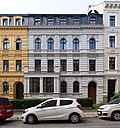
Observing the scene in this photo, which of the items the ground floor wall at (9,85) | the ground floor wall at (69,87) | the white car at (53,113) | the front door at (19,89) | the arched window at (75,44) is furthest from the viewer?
the front door at (19,89)

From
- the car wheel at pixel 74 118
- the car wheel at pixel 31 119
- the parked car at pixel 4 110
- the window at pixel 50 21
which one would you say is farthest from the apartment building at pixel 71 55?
the car wheel at pixel 31 119

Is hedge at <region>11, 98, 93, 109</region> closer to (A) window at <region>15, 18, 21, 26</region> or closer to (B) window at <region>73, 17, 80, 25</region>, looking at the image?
(B) window at <region>73, 17, 80, 25</region>

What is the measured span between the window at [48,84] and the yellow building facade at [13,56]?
3606 millimetres

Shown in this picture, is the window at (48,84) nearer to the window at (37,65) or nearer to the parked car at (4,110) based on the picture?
the window at (37,65)

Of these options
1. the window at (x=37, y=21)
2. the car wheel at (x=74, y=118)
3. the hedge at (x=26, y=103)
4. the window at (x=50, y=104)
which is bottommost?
the hedge at (x=26, y=103)

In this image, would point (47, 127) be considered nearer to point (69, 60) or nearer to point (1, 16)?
point (69, 60)

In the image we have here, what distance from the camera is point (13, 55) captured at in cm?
4056

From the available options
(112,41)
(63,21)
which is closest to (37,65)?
(63,21)

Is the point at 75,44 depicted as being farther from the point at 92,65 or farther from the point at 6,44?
the point at 6,44

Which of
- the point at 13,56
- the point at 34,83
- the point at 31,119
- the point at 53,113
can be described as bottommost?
the point at 31,119

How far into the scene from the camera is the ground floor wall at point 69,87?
128 ft

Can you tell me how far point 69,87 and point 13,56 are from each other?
376 inches

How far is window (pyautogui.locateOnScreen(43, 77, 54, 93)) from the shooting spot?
39188 millimetres

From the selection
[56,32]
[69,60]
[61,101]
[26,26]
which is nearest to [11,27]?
[26,26]
